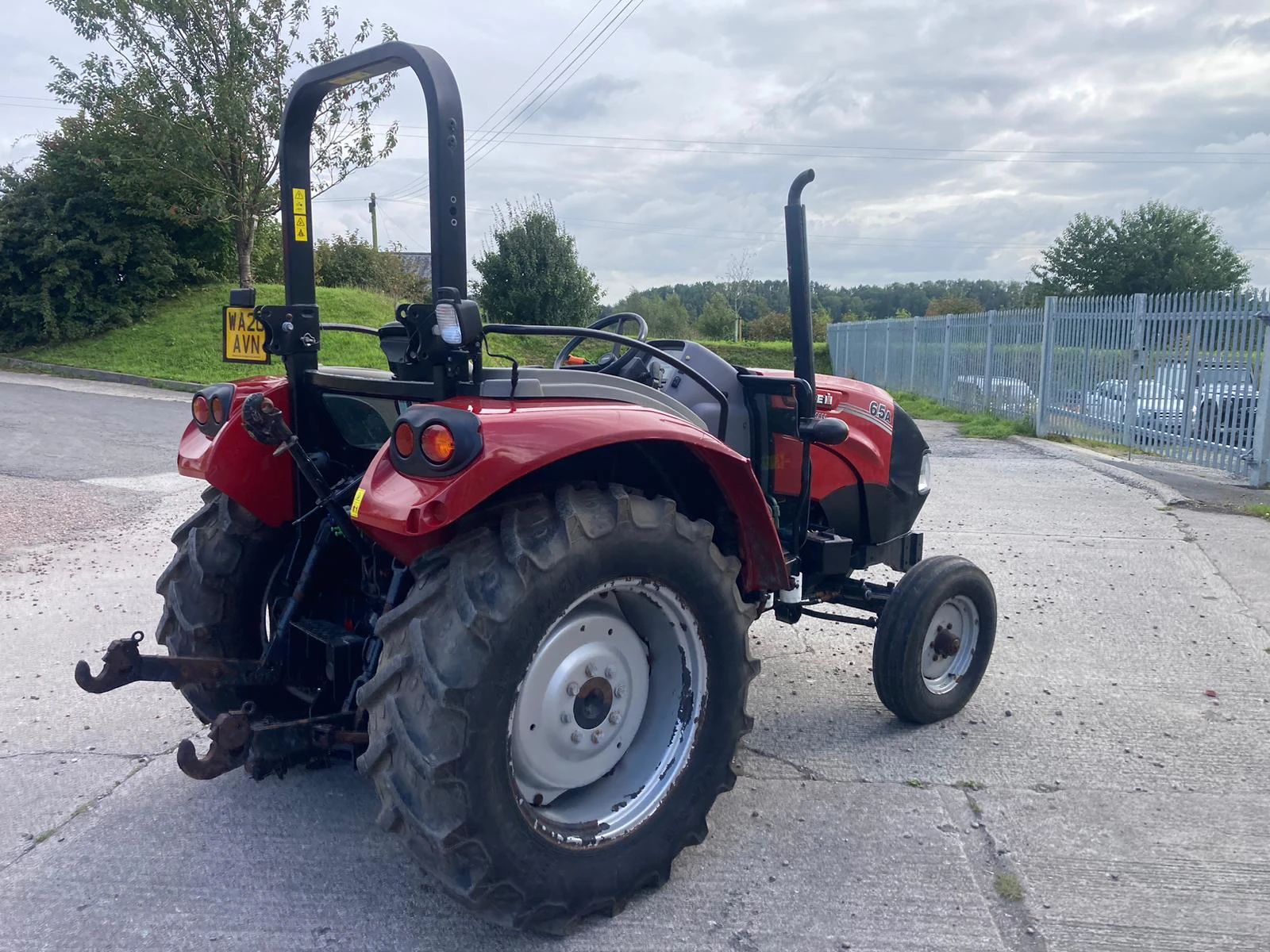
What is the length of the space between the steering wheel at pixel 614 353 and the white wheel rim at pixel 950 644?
5.26ft

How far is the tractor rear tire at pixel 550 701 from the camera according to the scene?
2.29 metres

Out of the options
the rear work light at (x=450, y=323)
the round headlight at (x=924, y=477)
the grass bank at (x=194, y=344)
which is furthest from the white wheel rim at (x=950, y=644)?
the grass bank at (x=194, y=344)

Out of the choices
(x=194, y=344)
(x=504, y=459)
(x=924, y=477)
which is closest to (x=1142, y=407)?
(x=924, y=477)

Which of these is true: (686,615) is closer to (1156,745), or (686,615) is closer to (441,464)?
(441,464)

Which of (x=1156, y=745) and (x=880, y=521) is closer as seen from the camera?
(x=1156, y=745)

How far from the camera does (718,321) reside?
45.1 meters

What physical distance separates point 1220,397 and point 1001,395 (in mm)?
6634

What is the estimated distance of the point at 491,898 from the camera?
7.74ft

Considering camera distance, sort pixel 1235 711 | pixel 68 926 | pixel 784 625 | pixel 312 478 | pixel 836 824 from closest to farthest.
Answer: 1. pixel 68 926
2. pixel 312 478
3. pixel 836 824
4. pixel 1235 711
5. pixel 784 625

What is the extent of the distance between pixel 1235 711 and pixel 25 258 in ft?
73.7

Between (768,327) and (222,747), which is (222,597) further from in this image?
(768,327)


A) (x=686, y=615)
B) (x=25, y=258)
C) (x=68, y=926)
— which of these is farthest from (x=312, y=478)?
(x=25, y=258)

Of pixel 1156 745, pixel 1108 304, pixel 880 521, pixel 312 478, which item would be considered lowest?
pixel 1156 745

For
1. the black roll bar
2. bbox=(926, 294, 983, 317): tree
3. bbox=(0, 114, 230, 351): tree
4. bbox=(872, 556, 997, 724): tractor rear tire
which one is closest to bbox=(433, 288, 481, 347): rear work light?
the black roll bar
